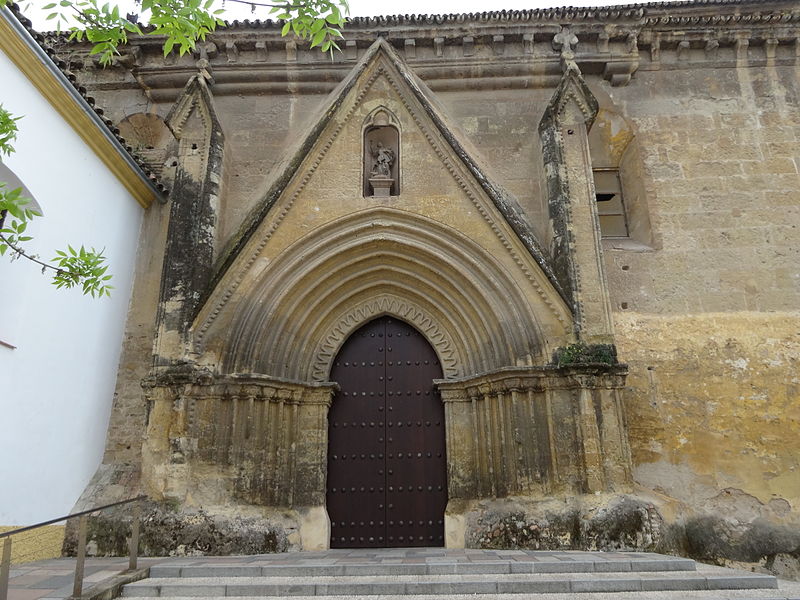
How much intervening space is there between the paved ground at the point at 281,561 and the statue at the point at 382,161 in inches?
195

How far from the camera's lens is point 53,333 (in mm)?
6820

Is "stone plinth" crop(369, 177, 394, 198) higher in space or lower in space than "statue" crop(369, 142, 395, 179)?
lower

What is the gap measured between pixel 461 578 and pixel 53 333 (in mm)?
5145

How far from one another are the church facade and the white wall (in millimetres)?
497

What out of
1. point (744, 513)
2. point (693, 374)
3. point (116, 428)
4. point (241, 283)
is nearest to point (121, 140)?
point (241, 283)

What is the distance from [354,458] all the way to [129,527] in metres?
2.78

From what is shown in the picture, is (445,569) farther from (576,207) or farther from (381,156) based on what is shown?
(381,156)

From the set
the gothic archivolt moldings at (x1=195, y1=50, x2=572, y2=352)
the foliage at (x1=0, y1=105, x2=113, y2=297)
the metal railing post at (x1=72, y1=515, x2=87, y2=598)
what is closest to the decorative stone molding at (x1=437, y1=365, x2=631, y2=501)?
the gothic archivolt moldings at (x1=195, y1=50, x2=572, y2=352)

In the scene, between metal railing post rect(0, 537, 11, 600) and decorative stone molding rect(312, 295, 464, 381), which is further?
decorative stone molding rect(312, 295, 464, 381)

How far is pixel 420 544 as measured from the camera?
7.67m

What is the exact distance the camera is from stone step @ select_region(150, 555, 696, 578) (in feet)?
17.1

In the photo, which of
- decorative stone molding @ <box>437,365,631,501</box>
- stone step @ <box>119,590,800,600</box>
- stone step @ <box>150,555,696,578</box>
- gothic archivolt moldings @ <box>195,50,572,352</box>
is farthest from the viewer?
gothic archivolt moldings @ <box>195,50,572,352</box>

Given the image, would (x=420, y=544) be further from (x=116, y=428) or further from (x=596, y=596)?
(x=116, y=428)

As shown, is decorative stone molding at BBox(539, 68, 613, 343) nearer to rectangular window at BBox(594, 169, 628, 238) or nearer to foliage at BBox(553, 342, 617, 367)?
foliage at BBox(553, 342, 617, 367)
